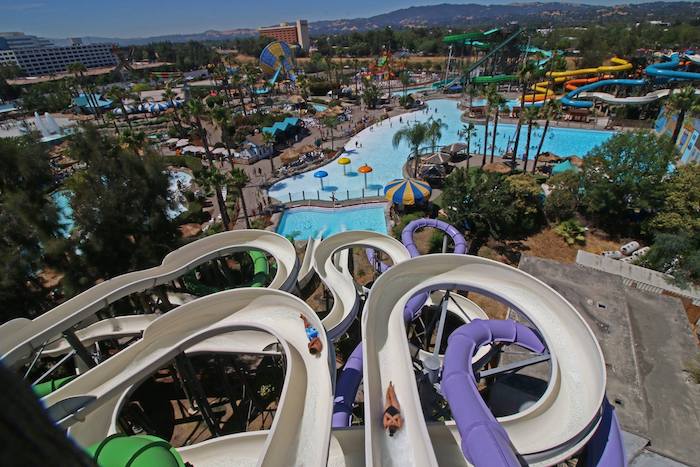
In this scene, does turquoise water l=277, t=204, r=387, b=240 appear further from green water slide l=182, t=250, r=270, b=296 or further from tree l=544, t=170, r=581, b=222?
tree l=544, t=170, r=581, b=222

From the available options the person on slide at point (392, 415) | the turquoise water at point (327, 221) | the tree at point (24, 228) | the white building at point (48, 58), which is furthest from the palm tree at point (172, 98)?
the white building at point (48, 58)

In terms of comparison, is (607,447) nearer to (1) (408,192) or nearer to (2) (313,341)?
(2) (313,341)

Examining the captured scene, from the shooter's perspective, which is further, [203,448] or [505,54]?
[505,54]

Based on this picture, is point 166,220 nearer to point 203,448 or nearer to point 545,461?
point 203,448

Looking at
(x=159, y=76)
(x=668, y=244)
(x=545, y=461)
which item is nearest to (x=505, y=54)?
(x=668, y=244)

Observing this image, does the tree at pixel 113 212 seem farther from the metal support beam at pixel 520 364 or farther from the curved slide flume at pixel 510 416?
the metal support beam at pixel 520 364
